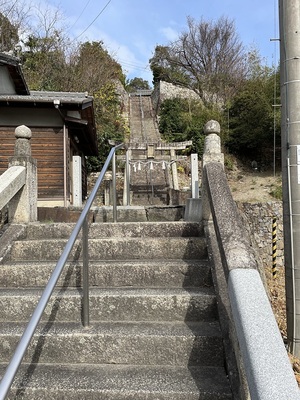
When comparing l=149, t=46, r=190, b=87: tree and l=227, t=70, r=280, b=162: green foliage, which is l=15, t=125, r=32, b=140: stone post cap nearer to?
l=227, t=70, r=280, b=162: green foliage

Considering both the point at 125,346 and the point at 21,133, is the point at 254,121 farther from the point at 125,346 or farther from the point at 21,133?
the point at 125,346

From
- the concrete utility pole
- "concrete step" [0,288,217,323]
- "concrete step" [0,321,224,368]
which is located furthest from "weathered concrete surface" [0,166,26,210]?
the concrete utility pole

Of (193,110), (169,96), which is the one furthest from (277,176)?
(169,96)

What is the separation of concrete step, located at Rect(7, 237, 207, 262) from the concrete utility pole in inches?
49.3

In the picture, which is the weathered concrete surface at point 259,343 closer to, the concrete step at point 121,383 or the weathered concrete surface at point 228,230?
the weathered concrete surface at point 228,230

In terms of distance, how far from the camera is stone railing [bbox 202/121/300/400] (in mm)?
1229

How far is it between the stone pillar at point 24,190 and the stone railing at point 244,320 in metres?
2.00

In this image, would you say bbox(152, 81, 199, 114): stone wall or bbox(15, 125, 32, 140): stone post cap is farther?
bbox(152, 81, 199, 114): stone wall

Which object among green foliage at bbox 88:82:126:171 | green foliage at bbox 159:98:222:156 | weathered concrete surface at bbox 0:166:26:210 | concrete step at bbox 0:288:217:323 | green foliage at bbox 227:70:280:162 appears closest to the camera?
concrete step at bbox 0:288:217:323

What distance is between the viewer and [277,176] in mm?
20422

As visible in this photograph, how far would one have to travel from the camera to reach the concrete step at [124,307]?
2.42m

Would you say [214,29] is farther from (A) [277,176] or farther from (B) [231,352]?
(B) [231,352]

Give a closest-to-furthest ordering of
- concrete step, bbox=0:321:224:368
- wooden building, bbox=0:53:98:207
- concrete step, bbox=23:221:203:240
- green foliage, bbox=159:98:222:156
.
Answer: concrete step, bbox=0:321:224:368, concrete step, bbox=23:221:203:240, wooden building, bbox=0:53:98:207, green foliage, bbox=159:98:222:156

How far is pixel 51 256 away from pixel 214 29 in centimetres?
3198
